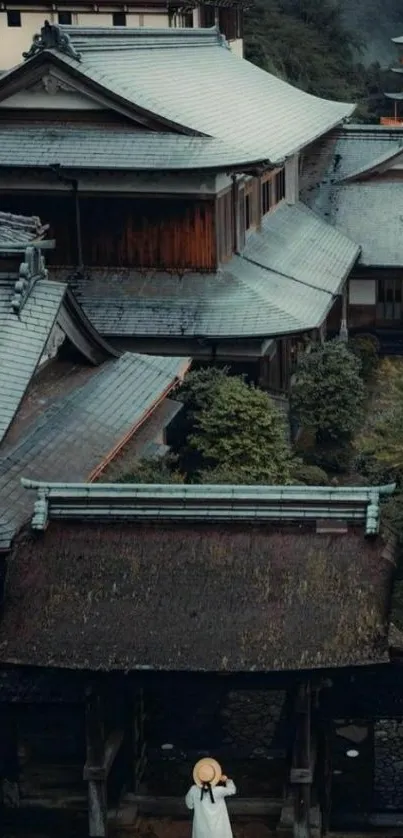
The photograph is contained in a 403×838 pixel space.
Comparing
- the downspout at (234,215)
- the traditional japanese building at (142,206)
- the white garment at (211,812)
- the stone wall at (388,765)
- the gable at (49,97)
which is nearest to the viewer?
the white garment at (211,812)

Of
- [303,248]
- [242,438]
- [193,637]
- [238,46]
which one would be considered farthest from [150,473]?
[238,46]

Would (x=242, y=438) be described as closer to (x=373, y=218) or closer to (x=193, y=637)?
(x=193, y=637)

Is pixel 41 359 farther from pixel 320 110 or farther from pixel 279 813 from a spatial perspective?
pixel 320 110

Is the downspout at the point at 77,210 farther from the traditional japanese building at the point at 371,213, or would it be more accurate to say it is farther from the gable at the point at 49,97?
the traditional japanese building at the point at 371,213

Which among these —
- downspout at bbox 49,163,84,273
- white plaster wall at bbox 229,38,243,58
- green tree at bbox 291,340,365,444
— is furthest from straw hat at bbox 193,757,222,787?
white plaster wall at bbox 229,38,243,58

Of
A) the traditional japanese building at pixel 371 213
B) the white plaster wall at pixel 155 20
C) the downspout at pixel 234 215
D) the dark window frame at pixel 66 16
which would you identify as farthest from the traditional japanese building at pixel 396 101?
the downspout at pixel 234 215

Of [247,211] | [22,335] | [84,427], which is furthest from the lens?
[247,211]

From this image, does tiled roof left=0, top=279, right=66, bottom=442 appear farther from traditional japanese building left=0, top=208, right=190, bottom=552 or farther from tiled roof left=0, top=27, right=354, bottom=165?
tiled roof left=0, top=27, right=354, bottom=165
